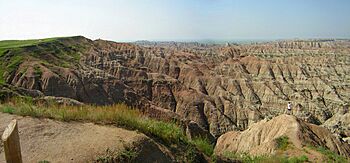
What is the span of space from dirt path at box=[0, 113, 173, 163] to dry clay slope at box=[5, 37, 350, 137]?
3086cm

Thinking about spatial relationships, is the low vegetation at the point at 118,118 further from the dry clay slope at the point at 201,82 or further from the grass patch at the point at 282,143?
the dry clay slope at the point at 201,82

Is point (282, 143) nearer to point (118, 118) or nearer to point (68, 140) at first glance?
point (118, 118)

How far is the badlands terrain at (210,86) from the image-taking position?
91.6ft

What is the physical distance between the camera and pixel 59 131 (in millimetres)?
8086

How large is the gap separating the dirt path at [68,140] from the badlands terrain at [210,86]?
3.10m

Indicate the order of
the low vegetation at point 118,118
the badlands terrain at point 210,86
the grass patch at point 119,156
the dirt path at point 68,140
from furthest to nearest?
the badlands terrain at point 210,86 → the low vegetation at point 118,118 → the grass patch at point 119,156 → the dirt path at point 68,140

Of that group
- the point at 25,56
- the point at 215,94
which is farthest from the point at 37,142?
the point at 215,94

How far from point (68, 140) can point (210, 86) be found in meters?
64.3

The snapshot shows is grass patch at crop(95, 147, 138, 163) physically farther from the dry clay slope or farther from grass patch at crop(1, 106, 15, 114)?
the dry clay slope

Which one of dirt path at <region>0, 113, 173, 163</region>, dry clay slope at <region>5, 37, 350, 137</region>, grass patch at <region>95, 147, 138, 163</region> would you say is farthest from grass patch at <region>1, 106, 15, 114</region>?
dry clay slope at <region>5, 37, 350, 137</region>

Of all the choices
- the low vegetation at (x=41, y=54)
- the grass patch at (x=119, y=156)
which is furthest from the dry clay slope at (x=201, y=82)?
the grass patch at (x=119, y=156)

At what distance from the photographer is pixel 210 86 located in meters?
71.2

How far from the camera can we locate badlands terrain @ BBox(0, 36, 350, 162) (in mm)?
27920

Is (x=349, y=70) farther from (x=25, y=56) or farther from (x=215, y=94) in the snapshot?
(x=25, y=56)
